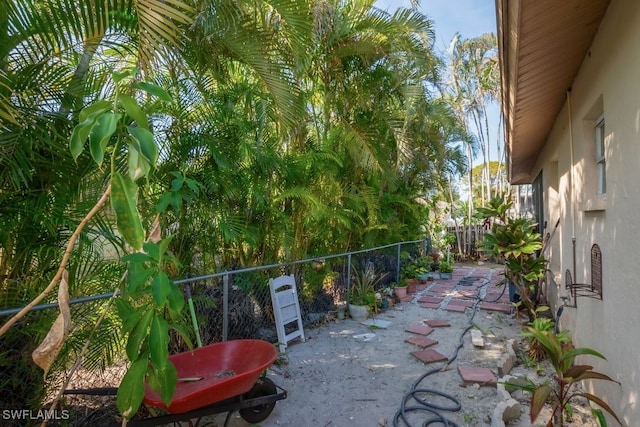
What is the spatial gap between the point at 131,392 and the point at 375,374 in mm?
2525

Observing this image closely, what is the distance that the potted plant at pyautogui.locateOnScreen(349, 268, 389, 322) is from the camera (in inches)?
202

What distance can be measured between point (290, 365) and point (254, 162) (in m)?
2.20

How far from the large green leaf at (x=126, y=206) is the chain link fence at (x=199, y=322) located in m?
0.56

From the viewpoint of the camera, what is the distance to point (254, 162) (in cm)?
374

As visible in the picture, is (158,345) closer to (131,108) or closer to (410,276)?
(131,108)

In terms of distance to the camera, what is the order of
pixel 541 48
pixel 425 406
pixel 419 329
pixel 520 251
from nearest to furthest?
pixel 541 48
pixel 425 406
pixel 520 251
pixel 419 329

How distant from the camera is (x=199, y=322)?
3266 millimetres

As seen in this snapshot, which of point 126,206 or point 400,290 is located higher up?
point 126,206

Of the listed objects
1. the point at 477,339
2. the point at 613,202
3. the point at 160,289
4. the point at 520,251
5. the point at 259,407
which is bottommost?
the point at 477,339

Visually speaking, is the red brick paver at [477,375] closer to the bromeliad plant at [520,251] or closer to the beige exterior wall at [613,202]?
the beige exterior wall at [613,202]

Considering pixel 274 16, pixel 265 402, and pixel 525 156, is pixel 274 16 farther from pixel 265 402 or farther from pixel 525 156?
pixel 525 156

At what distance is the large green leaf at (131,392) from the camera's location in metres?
1.42

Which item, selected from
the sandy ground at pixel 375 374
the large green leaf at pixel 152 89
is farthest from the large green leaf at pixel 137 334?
the sandy ground at pixel 375 374

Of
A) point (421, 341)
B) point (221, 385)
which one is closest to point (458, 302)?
point (421, 341)
